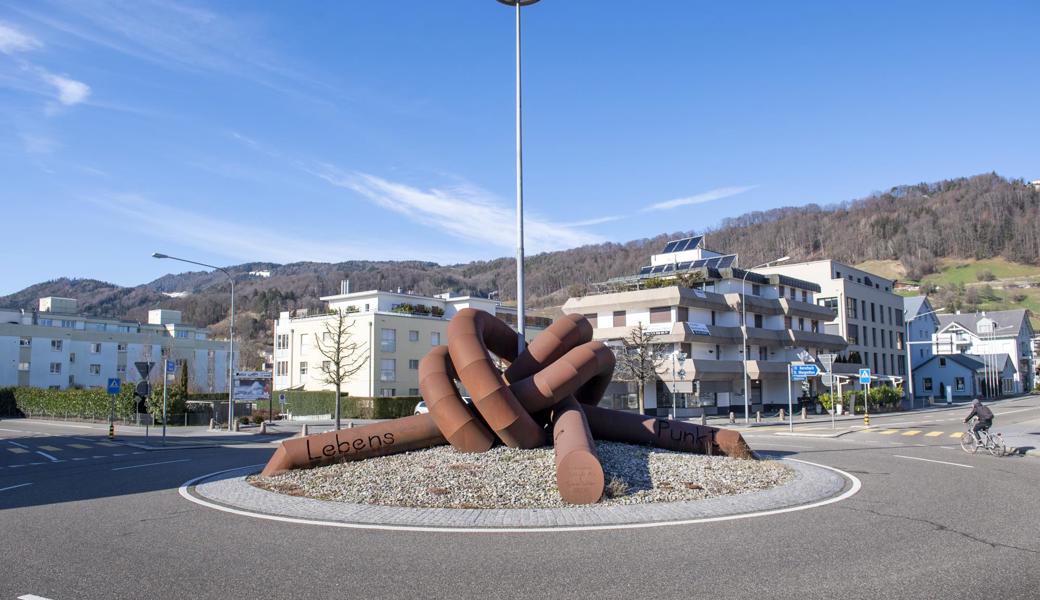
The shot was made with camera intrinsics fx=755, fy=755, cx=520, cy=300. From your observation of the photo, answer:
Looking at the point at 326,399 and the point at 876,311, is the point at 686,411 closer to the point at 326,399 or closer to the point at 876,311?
the point at 326,399

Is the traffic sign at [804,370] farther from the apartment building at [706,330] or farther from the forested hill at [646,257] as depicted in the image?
the forested hill at [646,257]

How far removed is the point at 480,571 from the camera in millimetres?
7750

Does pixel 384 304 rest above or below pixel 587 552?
above

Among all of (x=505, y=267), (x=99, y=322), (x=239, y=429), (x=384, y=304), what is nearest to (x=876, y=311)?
(x=384, y=304)

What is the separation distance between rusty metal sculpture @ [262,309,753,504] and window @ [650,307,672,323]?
3730cm

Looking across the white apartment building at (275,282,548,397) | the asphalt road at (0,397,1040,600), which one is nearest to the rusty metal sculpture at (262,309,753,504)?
the asphalt road at (0,397,1040,600)

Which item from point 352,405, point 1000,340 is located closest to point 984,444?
point 352,405

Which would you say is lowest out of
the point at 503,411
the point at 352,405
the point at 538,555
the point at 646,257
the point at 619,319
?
the point at 352,405

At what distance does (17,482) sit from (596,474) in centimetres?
1333

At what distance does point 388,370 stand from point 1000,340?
93.4m

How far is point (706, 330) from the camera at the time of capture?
54.7 metres

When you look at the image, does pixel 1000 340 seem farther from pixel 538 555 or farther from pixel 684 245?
pixel 538 555

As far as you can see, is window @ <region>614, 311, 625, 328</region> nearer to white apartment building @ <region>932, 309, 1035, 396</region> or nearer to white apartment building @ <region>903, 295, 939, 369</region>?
white apartment building @ <region>903, 295, 939, 369</region>

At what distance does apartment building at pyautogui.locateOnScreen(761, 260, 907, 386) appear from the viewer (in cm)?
7506
